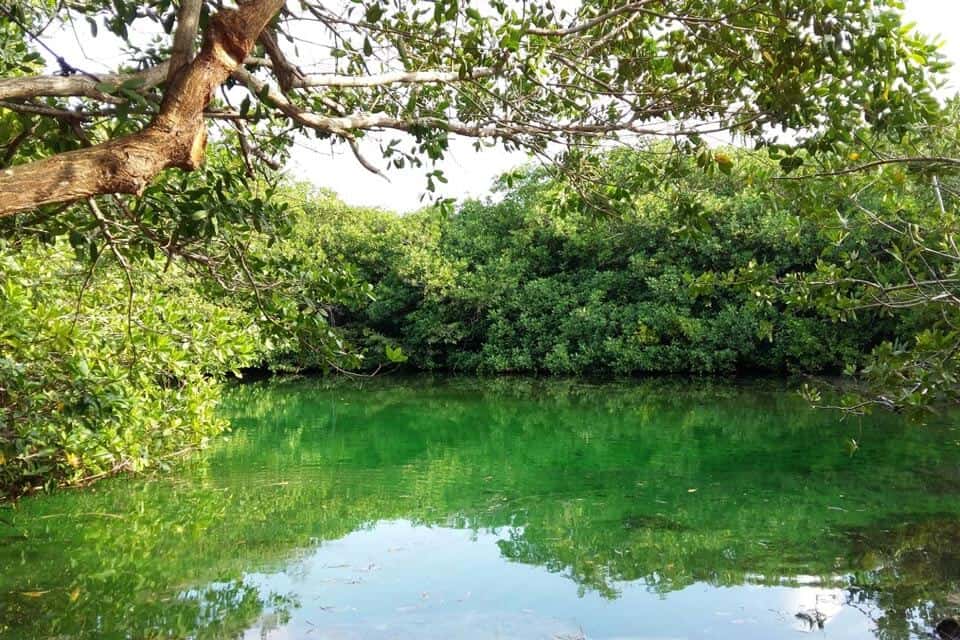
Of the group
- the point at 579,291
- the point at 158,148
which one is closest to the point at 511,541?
the point at 158,148

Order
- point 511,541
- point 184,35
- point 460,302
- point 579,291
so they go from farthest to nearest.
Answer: point 460,302 < point 579,291 < point 511,541 < point 184,35

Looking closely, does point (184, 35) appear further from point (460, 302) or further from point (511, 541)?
point (460, 302)

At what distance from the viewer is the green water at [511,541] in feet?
14.0

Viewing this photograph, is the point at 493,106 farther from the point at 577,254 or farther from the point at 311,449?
the point at 577,254

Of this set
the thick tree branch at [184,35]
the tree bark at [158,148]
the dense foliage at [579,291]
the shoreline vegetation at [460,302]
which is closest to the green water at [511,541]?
the shoreline vegetation at [460,302]

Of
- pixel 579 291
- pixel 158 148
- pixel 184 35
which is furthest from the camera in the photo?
pixel 579 291

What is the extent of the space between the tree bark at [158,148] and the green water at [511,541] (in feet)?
9.38

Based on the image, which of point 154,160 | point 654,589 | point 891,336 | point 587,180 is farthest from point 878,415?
point 154,160

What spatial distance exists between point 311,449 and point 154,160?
8.01 m

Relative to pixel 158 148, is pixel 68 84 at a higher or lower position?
higher

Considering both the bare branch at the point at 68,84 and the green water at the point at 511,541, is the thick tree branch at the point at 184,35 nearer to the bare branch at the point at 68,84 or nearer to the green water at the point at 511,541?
the bare branch at the point at 68,84

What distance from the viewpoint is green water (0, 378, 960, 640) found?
4277mm

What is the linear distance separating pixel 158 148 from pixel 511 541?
14.5 ft

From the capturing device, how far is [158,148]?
6.68ft
